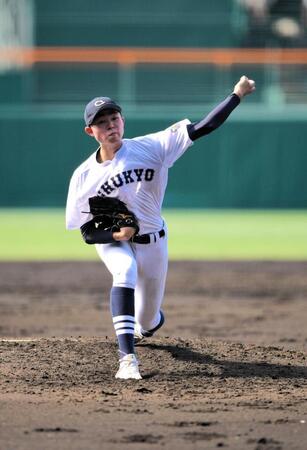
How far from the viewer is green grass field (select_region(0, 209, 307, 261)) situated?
41.8ft

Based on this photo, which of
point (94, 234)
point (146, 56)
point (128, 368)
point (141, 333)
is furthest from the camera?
point (146, 56)

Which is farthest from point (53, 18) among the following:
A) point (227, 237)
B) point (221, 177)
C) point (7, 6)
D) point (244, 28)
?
point (227, 237)

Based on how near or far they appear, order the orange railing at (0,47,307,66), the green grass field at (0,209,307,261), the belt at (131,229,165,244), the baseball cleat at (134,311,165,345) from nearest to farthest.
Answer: the belt at (131,229,165,244)
the baseball cleat at (134,311,165,345)
the green grass field at (0,209,307,261)
the orange railing at (0,47,307,66)

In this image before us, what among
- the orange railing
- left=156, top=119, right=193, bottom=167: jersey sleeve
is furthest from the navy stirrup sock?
the orange railing

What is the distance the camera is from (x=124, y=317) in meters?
5.36

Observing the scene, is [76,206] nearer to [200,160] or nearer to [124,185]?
[124,185]

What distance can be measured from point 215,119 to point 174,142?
288 mm

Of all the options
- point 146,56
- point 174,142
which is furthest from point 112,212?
point 146,56

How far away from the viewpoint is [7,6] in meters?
20.5

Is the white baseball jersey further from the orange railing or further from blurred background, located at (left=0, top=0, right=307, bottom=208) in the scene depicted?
the orange railing

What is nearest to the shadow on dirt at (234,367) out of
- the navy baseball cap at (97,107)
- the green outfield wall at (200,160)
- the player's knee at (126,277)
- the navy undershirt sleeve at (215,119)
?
the player's knee at (126,277)

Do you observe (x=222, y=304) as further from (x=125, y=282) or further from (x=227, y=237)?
(x=227, y=237)

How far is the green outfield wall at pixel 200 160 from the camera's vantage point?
17.4 meters

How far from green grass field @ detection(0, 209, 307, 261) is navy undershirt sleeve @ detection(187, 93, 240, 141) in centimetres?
677
